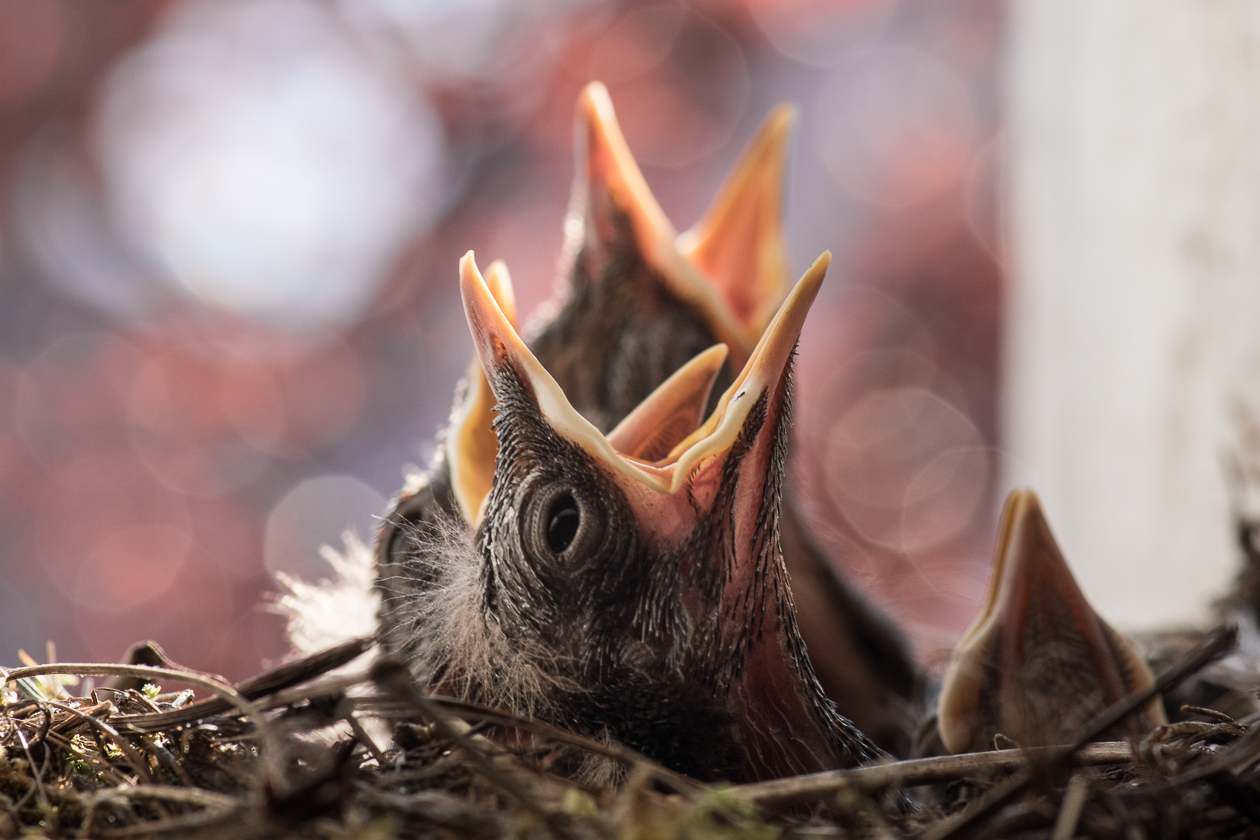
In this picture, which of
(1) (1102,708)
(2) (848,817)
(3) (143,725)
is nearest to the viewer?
(2) (848,817)

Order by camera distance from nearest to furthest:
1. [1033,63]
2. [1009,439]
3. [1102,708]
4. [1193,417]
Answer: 1. [1102,708]
2. [1193,417]
3. [1033,63]
4. [1009,439]

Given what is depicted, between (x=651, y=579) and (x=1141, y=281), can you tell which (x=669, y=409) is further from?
(x=1141, y=281)

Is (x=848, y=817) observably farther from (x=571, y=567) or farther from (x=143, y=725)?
(x=143, y=725)

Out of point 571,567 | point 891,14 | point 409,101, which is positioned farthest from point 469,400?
point 891,14

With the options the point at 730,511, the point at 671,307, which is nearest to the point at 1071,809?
the point at 730,511

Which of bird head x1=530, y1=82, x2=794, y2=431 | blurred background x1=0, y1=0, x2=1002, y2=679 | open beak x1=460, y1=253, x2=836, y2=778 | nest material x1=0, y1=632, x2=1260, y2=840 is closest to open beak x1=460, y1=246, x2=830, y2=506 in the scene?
open beak x1=460, y1=253, x2=836, y2=778

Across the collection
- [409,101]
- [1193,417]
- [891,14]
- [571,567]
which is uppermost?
[891,14]
